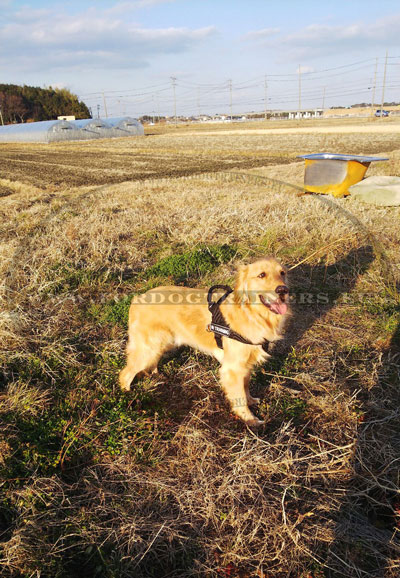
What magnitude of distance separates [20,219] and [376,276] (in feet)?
26.2

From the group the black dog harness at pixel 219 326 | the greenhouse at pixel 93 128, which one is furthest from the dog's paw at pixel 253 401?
the greenhouse at pixel 93 128

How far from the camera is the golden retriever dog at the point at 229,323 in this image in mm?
3156

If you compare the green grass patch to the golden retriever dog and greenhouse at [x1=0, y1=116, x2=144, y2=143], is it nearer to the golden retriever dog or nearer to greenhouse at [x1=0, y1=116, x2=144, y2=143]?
the golden retriever dog

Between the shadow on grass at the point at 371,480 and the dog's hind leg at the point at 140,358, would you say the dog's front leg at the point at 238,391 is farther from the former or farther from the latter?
the dog's hind leg at the point at 140,358

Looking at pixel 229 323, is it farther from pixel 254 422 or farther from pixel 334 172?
pixel 334 172

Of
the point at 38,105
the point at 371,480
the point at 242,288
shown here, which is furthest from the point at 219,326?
the point at 38,105

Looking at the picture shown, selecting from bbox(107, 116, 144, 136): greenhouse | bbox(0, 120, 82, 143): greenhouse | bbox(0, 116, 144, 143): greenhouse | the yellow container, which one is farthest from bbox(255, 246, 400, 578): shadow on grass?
bbox(107, 116, 144, 136): greenhouse

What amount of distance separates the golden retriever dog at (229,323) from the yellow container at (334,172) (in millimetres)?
8374

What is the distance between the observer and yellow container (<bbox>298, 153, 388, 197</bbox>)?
33.0ft

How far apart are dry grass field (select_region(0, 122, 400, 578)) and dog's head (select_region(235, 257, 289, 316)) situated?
892 millimetres

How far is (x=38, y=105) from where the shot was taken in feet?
253

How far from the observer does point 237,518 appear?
7.75 feet

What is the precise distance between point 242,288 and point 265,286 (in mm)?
256

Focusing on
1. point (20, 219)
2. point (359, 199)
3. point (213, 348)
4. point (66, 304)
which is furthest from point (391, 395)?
point (20, 219)
